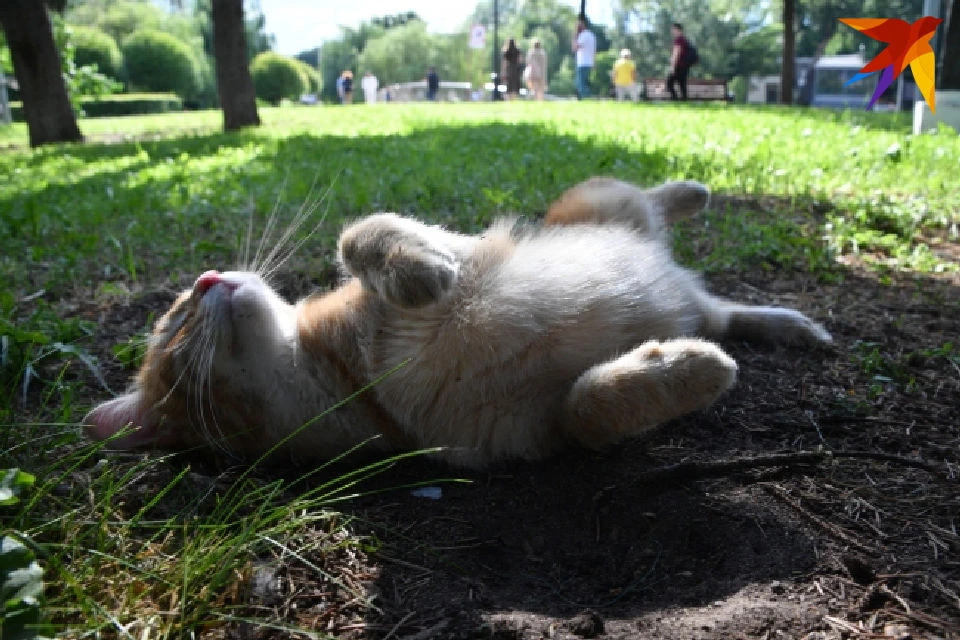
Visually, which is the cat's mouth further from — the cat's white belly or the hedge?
the hedge

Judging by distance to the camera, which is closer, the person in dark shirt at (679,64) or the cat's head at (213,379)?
the cat's head at (213,379)

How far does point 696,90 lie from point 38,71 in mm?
19052

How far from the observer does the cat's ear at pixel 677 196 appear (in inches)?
150

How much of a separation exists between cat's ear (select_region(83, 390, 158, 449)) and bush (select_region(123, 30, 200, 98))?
43.8m

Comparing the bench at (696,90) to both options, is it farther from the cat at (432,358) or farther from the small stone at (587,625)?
the small stone at (587,625)

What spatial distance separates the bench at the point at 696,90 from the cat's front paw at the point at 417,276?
2318cm

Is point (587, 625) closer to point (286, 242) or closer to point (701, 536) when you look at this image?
point (701, 536)

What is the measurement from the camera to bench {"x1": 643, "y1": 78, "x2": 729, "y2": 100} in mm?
24531

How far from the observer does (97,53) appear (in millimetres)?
36312

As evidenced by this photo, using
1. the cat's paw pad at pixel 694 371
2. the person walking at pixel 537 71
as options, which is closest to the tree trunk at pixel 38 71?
the cat's paw pad at pixel 694 371

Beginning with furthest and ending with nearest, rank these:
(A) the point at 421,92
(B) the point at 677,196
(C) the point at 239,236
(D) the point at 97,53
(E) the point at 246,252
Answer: (A) the point at 421,92 < (D) the point at 97,53 < (C) the point at 239,236 < (B) the point at 677,196 < (E) the point at 246,252

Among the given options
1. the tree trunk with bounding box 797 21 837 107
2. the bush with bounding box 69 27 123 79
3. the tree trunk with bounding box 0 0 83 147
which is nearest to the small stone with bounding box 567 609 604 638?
the tree trunk with bounding box 0 0 83 147

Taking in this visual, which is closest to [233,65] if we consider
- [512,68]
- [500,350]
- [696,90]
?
[500,350]

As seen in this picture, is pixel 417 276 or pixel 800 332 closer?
pixel 417 276
